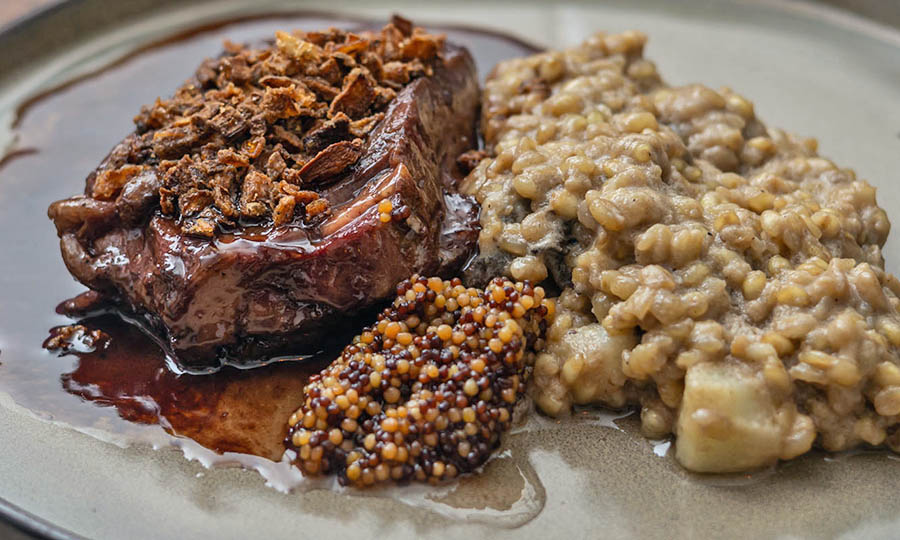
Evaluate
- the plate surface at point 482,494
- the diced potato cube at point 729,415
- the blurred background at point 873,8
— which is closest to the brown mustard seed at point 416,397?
the plate surface at point 482,494

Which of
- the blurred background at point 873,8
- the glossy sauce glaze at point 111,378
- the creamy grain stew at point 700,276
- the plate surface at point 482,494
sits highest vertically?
the blurred background at point 873,8

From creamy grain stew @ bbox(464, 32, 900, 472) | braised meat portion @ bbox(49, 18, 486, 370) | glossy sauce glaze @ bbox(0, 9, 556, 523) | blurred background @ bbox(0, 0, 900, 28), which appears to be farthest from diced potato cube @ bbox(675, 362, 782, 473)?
blurred background @ bbox(0, 0, 900, 28)

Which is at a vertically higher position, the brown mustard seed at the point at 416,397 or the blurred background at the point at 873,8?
the blurred background at the point at 873,8

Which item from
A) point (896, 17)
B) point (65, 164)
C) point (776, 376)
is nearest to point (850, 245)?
point (776, 376)

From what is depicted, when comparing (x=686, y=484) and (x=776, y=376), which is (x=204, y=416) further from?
(x=776, y=376)

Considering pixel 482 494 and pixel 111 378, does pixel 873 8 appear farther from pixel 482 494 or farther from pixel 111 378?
pixel 111 378

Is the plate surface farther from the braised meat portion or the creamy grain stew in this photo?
the braised meat portion

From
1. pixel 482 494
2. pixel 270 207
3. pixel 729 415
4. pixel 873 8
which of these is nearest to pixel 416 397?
pixel 482 494

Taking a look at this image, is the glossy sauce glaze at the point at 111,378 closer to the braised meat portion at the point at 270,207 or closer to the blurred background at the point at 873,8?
the braised meat portion at the point at 270,207
